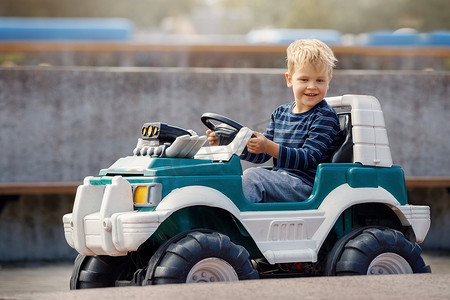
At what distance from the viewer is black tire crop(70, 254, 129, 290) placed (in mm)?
4652

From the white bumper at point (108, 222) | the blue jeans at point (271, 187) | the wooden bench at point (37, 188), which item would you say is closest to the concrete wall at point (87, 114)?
the wooden bench at point (37, 188)

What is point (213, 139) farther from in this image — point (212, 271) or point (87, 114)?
point (87, 114)

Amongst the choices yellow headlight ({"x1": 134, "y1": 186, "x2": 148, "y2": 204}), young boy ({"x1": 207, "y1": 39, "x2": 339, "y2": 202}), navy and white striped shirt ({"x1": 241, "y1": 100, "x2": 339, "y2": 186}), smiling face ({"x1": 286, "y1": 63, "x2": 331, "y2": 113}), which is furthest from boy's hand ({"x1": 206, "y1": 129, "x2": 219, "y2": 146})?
yellow headlight ({"x1": 134, "y1": 186, "x2": 148, "y2": 204})

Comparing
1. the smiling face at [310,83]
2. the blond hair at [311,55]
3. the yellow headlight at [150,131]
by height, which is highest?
the blond hair at [311,55]

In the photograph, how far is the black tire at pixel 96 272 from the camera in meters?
4.65

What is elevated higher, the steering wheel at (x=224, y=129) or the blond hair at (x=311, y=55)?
the blond hair at (x=311, y=55)

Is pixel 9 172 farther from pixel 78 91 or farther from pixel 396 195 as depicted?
pixel 396 195

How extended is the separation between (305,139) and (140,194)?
1.04 m

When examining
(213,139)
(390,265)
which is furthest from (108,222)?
(390,265)

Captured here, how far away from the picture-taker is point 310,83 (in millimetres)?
4836

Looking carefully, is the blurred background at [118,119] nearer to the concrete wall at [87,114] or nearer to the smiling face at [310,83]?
the concrete wall at [87,114]

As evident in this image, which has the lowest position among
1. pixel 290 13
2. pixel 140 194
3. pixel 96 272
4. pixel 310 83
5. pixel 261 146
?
pixel 96 272

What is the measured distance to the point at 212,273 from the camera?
14.1ft

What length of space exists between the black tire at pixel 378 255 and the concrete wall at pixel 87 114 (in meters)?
4.24
